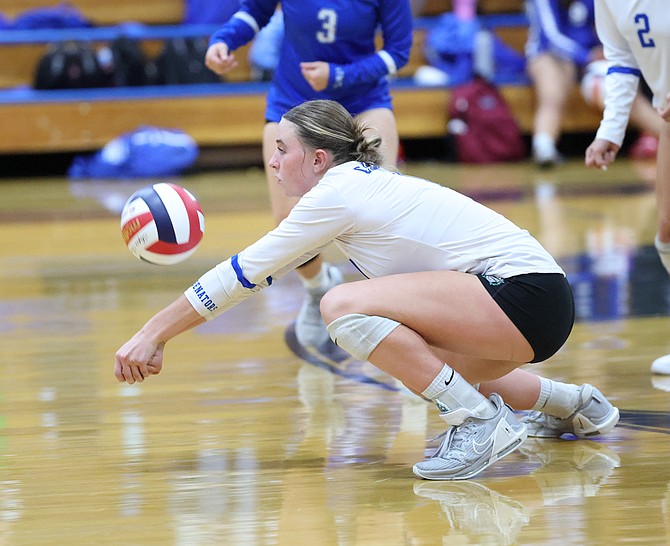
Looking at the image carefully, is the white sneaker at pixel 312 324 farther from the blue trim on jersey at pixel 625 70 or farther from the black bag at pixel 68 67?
the black bag at pixel 68 67

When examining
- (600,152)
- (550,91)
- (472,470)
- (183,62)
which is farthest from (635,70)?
(183,62)

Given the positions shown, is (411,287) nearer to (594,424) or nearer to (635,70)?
(594,424)

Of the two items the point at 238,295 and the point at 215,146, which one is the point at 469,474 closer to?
the point at 238,295

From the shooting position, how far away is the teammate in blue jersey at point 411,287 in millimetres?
2750

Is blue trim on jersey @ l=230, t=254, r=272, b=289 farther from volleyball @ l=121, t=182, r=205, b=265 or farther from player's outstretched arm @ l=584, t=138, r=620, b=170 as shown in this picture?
player's outstretched arm @ l=584, t=138, r=620, b=170

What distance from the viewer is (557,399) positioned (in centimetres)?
299

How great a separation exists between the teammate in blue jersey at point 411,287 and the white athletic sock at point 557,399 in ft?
0.54

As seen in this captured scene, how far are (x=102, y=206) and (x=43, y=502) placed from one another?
5370 mm

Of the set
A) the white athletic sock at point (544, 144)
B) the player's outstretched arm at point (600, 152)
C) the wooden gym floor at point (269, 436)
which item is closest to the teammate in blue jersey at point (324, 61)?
the wooden gym floor at point (269, 436)

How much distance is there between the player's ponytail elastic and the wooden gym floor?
0.81 metres

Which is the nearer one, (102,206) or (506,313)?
(506,313)

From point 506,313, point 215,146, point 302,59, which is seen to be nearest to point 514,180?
point 215,146

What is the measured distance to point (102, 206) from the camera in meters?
7.85

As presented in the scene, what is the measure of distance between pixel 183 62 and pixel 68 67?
Result: 3.18ft
